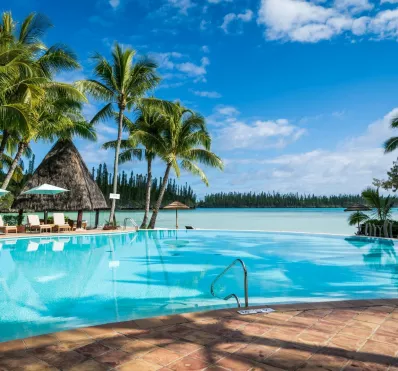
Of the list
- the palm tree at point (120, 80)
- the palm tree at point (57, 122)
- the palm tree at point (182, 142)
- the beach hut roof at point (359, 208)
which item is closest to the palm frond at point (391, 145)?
the beach hut roof at point (359, 208)

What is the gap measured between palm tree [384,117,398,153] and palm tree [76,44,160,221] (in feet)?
42.4

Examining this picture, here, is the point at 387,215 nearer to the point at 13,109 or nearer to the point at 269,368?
the point at 269,368

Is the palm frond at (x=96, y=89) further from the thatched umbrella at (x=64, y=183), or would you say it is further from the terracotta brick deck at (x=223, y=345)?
the terracotta brick deck at (x=223, y=345)

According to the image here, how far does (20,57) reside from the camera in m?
12.7

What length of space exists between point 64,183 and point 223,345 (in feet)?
59.7

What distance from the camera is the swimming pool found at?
17.2ft

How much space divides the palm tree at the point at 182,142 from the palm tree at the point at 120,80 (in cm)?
173

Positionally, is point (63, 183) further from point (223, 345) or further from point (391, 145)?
point (391, 145)

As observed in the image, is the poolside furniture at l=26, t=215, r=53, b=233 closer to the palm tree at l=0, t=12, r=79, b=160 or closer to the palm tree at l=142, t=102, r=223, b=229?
the palm tree at l=0, t=12, r=79, b=160

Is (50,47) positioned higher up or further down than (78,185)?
higher up

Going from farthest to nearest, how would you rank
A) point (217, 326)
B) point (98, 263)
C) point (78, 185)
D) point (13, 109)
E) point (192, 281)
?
1. point (78, 185)
2. point (13, 109)
3. point (98, 263)
4. point (192, 281)
5. point (217, 326)

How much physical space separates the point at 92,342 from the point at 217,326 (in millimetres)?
1273

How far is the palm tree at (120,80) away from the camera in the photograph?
1681 centimetres

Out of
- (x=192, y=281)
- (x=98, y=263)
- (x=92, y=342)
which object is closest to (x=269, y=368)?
(x=92, y=342)
